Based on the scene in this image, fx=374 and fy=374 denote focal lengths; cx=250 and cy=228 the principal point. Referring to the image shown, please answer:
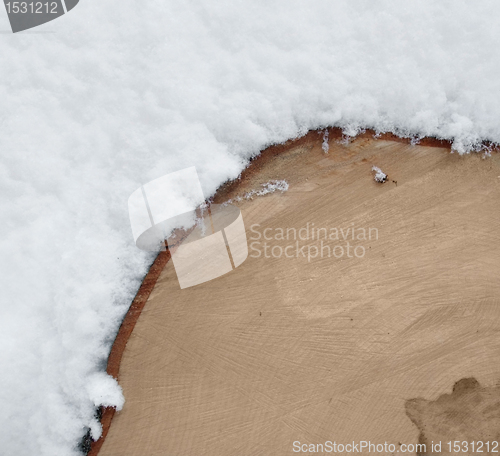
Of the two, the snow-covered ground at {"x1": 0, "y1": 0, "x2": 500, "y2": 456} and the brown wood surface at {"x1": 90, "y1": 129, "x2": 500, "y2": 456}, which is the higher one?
the snow-covered ground at {"x1": 0, "y1": 0, "x2": 500, "y2": 456}

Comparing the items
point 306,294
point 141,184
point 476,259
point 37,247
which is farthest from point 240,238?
point 476,259

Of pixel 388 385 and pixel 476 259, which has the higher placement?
pixel 476 259

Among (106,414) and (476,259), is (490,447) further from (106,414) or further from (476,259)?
(106,414)

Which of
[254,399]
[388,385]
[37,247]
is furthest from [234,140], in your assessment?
[388,385]

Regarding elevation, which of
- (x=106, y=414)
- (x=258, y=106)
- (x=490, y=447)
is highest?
(x=258, y=106)

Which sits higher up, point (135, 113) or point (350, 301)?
point (135, 113)

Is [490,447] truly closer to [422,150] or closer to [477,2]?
[422,150]
